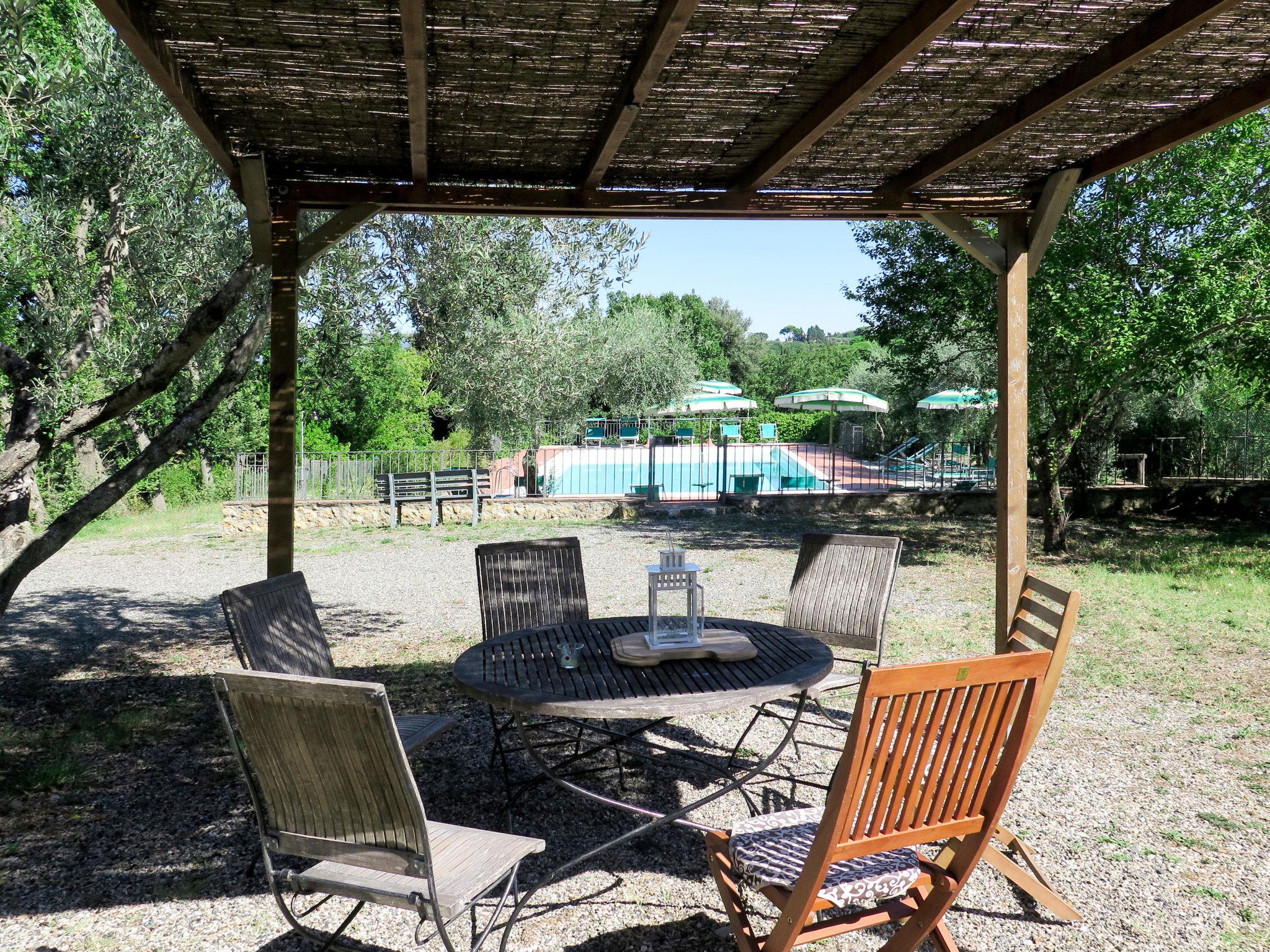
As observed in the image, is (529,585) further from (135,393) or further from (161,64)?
(161,64)

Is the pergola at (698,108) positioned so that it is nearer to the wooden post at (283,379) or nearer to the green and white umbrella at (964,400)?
the wooden post at (283,379)

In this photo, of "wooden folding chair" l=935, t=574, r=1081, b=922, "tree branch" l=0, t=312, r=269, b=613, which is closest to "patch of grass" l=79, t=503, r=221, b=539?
"tree branch" l=0, t=312, r=269, b=613

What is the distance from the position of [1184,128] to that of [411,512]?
11.4 meters

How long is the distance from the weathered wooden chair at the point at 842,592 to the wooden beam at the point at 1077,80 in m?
1.85

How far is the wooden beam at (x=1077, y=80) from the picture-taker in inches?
114

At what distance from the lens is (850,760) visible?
1.98m

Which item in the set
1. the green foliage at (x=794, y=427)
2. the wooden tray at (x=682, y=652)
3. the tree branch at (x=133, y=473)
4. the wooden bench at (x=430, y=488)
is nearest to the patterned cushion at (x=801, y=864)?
the wooden tray at (x=682, y=652)

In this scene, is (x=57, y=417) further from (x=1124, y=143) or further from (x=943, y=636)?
(x=943, y=636)

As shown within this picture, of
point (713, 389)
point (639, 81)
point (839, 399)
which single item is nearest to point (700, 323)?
point (713, 389)

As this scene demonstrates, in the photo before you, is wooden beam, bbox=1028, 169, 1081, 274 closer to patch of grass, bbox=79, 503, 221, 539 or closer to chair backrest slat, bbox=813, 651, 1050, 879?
chair backrest slat, bbox=813, 651, 1050, 879

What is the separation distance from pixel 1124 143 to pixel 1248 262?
18.3ft

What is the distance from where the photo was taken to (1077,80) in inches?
135

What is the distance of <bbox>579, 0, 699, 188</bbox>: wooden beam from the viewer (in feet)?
9.04

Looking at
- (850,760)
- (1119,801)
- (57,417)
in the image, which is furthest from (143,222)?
(1119,801)
